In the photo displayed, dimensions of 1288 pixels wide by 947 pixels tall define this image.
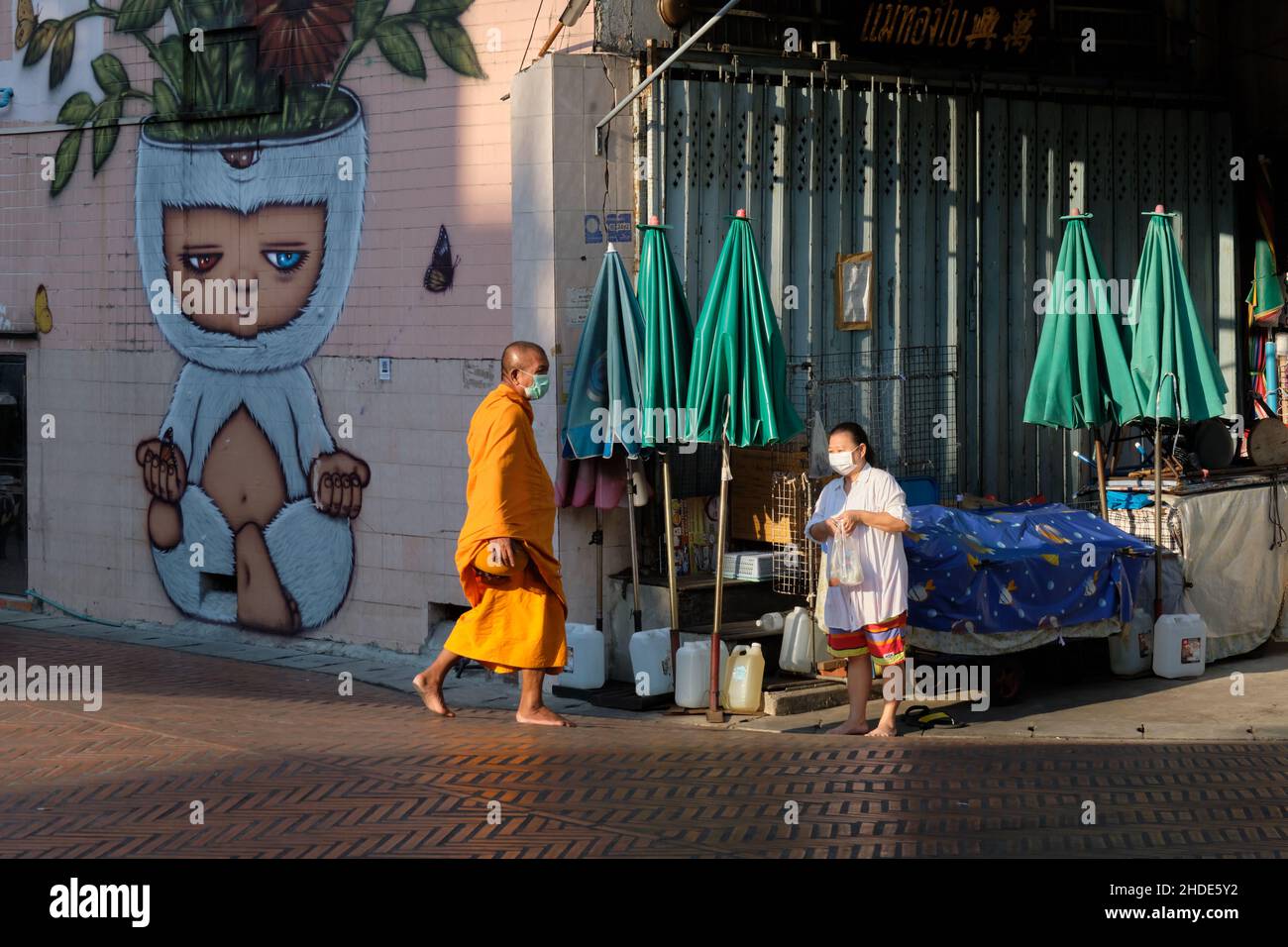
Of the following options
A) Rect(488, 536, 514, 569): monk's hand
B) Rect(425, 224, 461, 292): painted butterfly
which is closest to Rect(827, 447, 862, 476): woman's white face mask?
Rect(488, 536, 514, 569): monk's hand

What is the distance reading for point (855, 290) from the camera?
39.2 feet

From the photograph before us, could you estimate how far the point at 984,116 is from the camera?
12859mm

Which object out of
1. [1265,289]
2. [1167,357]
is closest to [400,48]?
[1167,357]

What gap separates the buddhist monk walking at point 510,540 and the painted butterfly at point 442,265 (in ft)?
10.9

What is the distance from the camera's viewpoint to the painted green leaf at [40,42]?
48.6 ft

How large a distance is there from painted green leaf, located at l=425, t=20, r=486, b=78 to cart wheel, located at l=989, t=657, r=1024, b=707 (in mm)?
5452

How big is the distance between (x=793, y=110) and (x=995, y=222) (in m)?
2.18

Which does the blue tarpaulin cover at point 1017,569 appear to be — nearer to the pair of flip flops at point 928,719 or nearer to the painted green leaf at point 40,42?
the pair of flip flops at point 928,719

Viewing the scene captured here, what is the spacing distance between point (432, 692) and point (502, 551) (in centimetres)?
125

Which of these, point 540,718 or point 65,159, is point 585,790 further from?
point 65,159

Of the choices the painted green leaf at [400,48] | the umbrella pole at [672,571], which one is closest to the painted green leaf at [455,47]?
the painted green leaf at [400,48]

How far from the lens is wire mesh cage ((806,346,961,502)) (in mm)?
11883

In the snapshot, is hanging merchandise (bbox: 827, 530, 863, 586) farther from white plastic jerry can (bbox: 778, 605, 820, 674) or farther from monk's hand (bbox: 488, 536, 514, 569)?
monk's hand (bbox: 488, 536, 514, 569)
